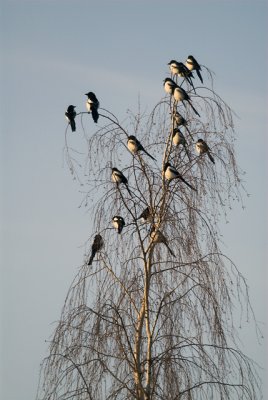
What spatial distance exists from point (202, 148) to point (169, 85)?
943 mm

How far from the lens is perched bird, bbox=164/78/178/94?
6.10 metres

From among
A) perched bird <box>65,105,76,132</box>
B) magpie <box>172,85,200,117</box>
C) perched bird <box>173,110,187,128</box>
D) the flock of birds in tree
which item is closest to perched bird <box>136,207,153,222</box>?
the flock of birds in tree

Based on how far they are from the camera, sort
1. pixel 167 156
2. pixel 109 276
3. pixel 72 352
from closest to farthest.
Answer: pixel 72 352 < pixel 109 276 < pixel 167 156

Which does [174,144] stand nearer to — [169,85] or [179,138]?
[179,138]

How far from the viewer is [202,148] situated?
568 cm

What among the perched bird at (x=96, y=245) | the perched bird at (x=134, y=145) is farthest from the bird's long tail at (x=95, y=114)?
the perched bird at (x=96, y=245)

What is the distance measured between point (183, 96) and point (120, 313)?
5.78ft

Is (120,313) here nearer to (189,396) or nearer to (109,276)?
(109,276)

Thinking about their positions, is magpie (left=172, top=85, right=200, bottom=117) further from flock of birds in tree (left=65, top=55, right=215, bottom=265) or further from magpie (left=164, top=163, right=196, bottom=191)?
magpie (left=164, top=163, right=196, bottom=191)

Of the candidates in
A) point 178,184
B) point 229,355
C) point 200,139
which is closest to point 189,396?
point 229,355

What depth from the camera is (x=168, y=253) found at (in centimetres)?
557

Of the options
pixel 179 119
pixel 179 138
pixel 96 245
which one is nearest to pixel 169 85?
pixel 179 119

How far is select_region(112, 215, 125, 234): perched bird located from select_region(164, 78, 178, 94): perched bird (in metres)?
1.22

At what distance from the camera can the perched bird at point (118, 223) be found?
217 inches
